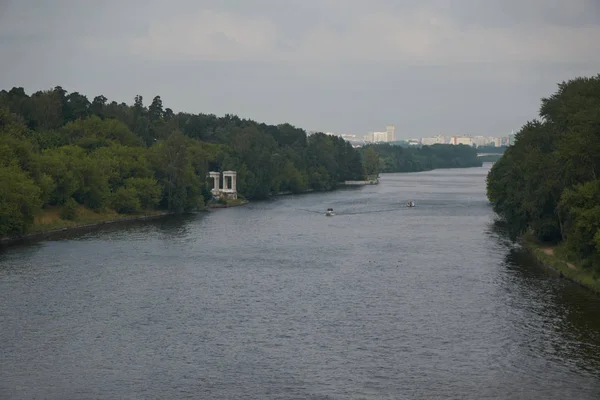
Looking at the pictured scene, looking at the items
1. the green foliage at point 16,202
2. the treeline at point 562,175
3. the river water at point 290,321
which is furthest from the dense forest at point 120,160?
the treeline at point 562,175

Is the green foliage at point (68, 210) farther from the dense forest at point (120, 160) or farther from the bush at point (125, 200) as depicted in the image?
the bush at point (125, 200)

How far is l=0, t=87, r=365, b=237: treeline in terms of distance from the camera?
78.0 m

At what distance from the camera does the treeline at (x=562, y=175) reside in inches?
1916

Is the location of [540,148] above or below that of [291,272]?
above

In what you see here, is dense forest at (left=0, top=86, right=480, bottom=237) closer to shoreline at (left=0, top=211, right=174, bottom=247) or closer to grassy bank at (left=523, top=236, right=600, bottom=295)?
shoreline at (left=0, top=211, right=174, bottom=247)

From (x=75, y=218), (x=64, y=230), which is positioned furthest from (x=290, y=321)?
(x=75, y=218)

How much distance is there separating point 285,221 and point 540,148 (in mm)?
32834

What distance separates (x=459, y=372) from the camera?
32656mm

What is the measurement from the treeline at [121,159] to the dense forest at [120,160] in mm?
139

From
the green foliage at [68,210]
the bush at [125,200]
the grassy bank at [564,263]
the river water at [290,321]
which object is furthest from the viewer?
the bush at [125,200]

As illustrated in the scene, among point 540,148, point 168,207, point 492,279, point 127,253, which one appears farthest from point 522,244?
point 168,207

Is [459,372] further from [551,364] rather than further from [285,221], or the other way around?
[285,221]

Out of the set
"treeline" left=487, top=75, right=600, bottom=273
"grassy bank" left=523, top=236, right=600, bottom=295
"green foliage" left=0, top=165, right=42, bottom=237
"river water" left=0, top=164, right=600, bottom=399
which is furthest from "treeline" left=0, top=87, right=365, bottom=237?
"grassy bank" left=523, top=236, right=600, bottom=295

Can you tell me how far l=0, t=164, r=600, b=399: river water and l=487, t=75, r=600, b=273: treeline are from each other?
3.06 m
